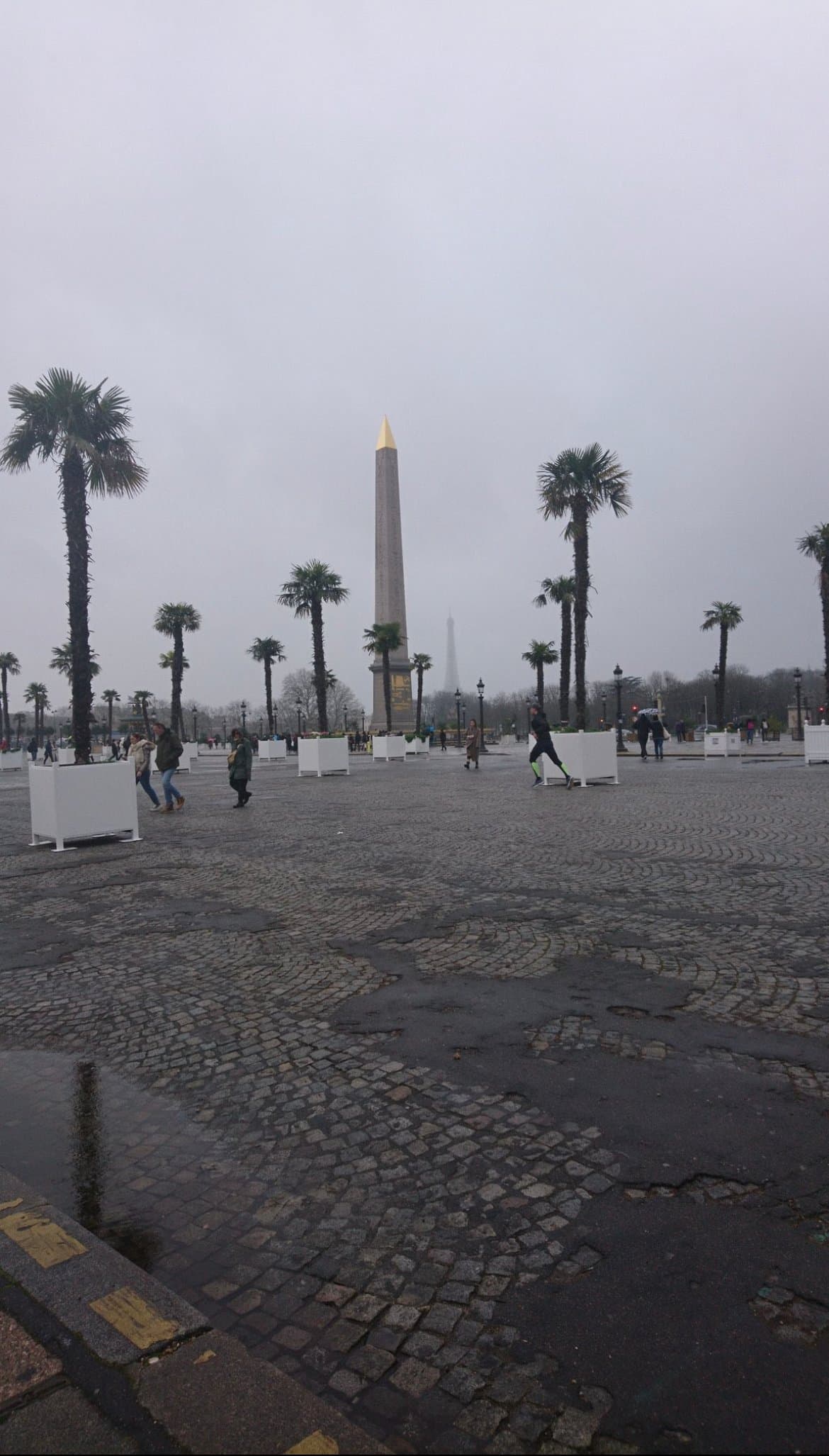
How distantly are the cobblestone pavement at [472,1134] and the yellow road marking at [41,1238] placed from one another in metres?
0.14

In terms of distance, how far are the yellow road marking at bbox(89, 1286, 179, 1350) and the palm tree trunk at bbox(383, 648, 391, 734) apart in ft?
148

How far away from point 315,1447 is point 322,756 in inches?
943

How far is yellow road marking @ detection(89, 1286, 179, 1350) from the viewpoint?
2.04m

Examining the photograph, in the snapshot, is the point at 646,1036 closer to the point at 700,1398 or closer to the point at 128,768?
the point at 700,1398

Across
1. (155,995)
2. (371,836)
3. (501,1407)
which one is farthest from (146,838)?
(501,1407)

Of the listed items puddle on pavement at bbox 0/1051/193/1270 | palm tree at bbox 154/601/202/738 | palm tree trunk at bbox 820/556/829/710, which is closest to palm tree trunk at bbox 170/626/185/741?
palm tree at bbox 154/601/202/738

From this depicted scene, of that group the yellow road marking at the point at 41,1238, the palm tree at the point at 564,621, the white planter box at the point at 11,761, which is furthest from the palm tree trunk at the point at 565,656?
the yellow road marking at the point at 41,1238

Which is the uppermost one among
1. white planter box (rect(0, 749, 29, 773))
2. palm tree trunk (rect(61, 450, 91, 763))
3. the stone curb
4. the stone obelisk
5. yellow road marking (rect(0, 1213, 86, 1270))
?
the stone obelisk

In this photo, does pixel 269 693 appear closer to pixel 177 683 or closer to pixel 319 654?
pixel 177 683

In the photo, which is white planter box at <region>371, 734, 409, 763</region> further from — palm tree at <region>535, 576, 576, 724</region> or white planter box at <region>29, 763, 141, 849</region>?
white planter box at <region>29, 763, 141, 849</region>

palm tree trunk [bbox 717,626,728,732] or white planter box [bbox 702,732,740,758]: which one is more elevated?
palm tree trunk [bbox 717,626,728,732]

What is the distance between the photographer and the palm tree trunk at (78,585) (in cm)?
1468

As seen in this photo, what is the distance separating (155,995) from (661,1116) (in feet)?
9.71

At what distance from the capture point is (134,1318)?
6.90ft
